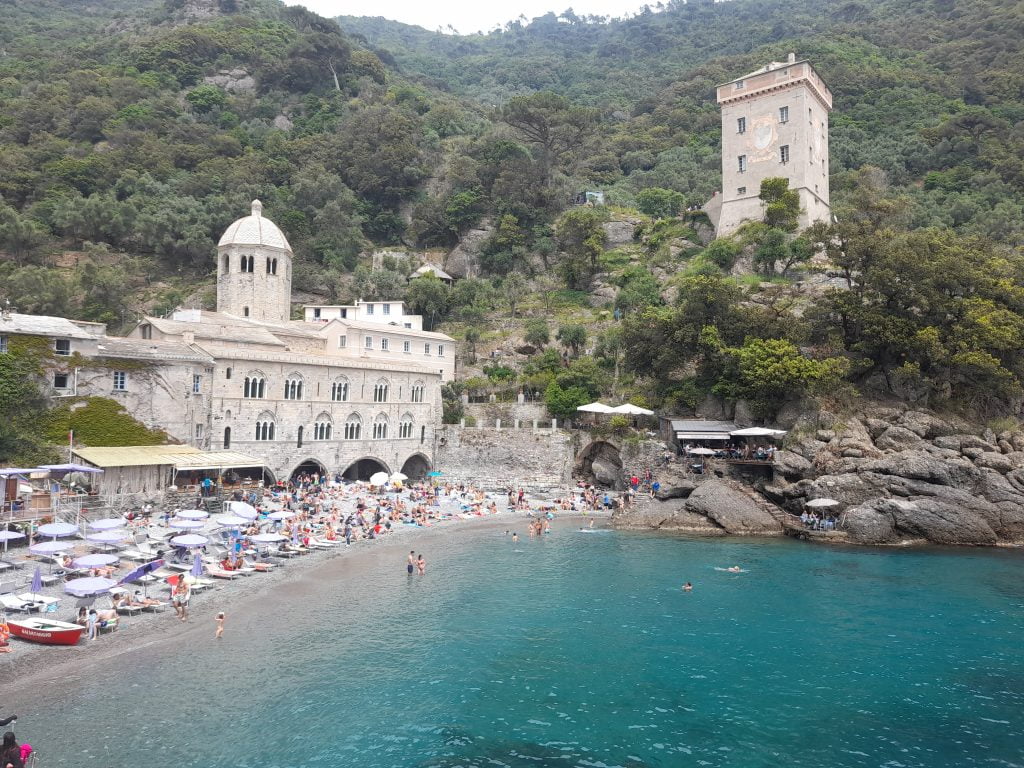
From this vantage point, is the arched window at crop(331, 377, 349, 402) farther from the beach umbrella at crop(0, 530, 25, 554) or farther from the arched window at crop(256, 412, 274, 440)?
the beach umbrella at crop(0, 530, 25, 554)

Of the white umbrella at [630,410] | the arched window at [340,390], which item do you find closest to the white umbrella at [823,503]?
the white umbrella at [630,410]

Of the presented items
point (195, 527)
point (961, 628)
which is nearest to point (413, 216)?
point (195, 527)

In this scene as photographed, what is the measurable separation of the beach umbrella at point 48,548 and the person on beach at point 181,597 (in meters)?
3.82

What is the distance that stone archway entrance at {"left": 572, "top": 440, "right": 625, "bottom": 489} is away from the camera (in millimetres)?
43594

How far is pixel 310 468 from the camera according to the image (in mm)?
41062

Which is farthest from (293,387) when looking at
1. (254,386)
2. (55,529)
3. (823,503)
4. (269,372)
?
(823,503)

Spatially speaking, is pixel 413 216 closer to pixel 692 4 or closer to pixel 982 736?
pixel 982 736

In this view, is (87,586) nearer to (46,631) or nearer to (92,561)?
(46,631)

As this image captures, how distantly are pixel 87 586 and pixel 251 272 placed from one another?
32152mm

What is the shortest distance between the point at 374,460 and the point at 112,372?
17032mm

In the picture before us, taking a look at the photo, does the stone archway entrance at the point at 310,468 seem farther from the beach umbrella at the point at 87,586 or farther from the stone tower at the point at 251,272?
the beach umbrella at the point at 87,586

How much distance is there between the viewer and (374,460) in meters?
44.4

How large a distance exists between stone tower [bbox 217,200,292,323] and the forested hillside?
41.8 ft

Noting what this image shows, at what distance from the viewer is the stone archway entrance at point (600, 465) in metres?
43.6
